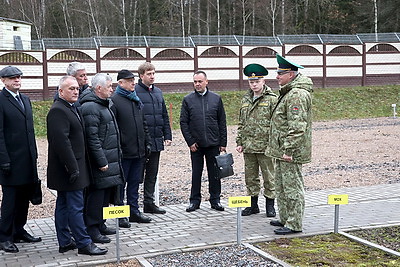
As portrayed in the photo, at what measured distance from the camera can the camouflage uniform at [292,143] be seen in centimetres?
626

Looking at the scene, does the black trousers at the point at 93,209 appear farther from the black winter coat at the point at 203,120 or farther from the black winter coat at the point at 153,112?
the black winter coat at the point at 203,120

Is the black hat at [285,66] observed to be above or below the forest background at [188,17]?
below

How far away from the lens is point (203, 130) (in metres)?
7.61

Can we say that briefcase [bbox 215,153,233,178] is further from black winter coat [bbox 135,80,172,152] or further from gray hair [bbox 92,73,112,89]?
gray hair [bbox 92,73,112,89]

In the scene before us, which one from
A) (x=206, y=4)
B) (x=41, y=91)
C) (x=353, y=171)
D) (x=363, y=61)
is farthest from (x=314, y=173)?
(x=206, y=4)

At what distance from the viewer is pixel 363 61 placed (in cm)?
2939

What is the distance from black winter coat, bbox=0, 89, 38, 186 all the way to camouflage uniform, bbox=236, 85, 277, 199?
288cm

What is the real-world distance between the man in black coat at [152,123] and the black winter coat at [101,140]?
1244 millimetres

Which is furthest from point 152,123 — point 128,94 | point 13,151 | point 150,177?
point 13,151

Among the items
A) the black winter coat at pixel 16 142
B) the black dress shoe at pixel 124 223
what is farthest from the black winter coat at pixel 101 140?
the black dress shoe at pixel 124 223

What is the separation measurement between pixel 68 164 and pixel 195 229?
77.4 inches

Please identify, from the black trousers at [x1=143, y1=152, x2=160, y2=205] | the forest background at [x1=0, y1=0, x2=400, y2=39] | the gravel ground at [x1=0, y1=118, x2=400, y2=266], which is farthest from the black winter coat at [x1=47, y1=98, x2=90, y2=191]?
the forest background at [x1=0, y1=0, x2=400, y2=39]

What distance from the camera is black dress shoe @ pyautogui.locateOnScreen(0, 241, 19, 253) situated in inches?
230

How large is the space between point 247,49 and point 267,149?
20.9 metres
